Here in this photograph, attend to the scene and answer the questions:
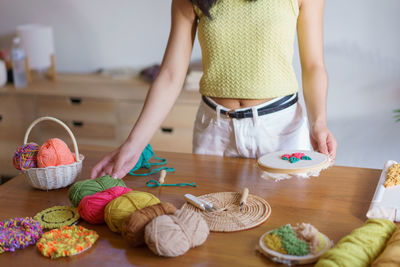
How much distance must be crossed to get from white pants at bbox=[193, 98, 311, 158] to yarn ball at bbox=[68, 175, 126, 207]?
0.46m

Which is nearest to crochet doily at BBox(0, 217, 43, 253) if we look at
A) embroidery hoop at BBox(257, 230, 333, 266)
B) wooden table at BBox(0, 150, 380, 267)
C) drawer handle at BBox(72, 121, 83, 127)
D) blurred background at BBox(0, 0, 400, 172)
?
wooden table at BBox(0, 150, 380, 267)

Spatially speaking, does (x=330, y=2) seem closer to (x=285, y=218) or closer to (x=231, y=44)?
(x=231, y=44)

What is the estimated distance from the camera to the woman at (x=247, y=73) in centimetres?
141

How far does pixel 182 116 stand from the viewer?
260 centimetres

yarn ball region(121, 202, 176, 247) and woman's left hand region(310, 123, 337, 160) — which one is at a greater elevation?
woman's left hand region(310, 123, 337, 160)

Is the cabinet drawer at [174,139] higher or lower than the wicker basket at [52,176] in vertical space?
lower

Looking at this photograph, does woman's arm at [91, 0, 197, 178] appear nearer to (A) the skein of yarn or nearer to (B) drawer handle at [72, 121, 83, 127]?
(A) the skein of yarn

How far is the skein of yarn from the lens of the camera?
2.59ft

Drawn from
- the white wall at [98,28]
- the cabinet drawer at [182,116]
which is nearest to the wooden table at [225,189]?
the cabinet drawer at [182,116]

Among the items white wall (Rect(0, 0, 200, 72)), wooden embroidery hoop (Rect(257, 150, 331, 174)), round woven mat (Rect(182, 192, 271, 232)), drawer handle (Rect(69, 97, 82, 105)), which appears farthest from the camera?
white wall (Rect(0, 0, 200, 72))

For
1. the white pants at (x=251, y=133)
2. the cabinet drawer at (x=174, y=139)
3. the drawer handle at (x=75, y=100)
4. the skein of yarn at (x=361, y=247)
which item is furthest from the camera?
the drawer handle at (x=75, y=100)

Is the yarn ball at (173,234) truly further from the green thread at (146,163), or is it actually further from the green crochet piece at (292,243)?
the green thread at (146,163)

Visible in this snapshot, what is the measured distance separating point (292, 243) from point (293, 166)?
0.29 meters

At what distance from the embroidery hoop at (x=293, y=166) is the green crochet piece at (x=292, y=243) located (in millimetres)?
254
